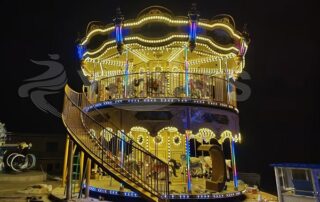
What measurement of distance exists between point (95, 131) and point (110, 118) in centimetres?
97

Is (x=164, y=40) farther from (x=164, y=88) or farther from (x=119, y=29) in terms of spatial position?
(x=164, y=88)

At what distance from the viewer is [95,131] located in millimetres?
11008

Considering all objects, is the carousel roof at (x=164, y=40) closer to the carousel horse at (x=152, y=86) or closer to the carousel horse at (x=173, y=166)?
the carousel horse at (x=152, y=86)

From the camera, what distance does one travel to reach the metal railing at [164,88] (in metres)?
12.4

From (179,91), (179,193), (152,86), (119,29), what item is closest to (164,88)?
(152,86)

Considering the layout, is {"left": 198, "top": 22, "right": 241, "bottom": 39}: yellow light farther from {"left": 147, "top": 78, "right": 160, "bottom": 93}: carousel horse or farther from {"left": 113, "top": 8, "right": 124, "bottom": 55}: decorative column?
{"left": 113, "top": 8, "right": 124, "bottom": 55}: decorative column

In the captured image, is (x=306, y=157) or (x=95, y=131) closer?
(x=95, y=131)

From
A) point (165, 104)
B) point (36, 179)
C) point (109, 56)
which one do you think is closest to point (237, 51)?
point (165, 104)

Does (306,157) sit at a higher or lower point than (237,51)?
lower

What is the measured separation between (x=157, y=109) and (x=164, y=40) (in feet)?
11.0

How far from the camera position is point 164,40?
12477mm

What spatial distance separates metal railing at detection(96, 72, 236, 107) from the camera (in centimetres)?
1238

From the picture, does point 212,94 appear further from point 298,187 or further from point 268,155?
point 268,155

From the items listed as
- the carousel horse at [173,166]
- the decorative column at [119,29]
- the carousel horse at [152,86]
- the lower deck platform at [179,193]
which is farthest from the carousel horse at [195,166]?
the decorative column at [119,29]
